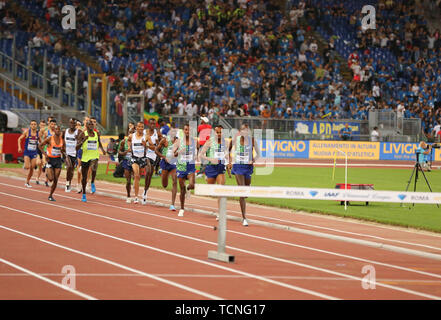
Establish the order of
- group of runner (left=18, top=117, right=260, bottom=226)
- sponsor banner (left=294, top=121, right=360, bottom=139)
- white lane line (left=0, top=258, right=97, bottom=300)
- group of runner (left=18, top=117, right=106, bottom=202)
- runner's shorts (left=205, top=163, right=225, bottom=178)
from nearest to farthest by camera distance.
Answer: white lane line (left=0, top=258, right=97, bottom=300) < group of runner (left=18, top=117, right=260, bottom=226) < runner's shorts (left=205, top=163, right=225, bottom=178) < group of runner (left=18, top=117, right=106, bottom=202) < sponsor banner (left=294, top=121, right=360, bottom=139)

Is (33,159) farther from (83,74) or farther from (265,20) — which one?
(265,20)

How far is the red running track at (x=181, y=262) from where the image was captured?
8.78m

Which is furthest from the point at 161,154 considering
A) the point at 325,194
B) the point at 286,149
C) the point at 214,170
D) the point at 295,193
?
the point at 286,149

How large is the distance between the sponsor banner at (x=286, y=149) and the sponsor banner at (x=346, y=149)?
38 centimetres

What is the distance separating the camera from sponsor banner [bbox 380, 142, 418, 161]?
41.3 m

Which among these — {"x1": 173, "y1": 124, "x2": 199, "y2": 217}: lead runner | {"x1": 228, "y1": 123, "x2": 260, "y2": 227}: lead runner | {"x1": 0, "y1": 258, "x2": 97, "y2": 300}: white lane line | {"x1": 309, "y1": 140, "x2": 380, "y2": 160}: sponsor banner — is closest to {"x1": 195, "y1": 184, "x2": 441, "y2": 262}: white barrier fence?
{"x1": 0, "y1": 258, "x2": 97, "y2": 300}: white lane line

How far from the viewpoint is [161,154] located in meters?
18.4

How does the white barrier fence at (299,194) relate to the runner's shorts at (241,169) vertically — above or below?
below

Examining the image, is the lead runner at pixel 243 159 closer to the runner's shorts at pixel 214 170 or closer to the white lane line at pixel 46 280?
the runner's shorts at pixel 214 170

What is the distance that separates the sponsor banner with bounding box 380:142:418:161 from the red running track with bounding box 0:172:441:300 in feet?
85.1

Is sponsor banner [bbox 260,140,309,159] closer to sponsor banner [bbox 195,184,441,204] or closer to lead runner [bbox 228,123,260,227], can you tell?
lead runner [bbox 228,123,260,227]

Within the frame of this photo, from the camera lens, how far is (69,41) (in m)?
41.1

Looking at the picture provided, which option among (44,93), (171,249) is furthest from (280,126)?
(171,249)

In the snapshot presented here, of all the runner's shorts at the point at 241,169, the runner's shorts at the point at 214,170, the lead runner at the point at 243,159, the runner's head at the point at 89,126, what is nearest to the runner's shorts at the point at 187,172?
the runner's shorts at the point at 214,170
